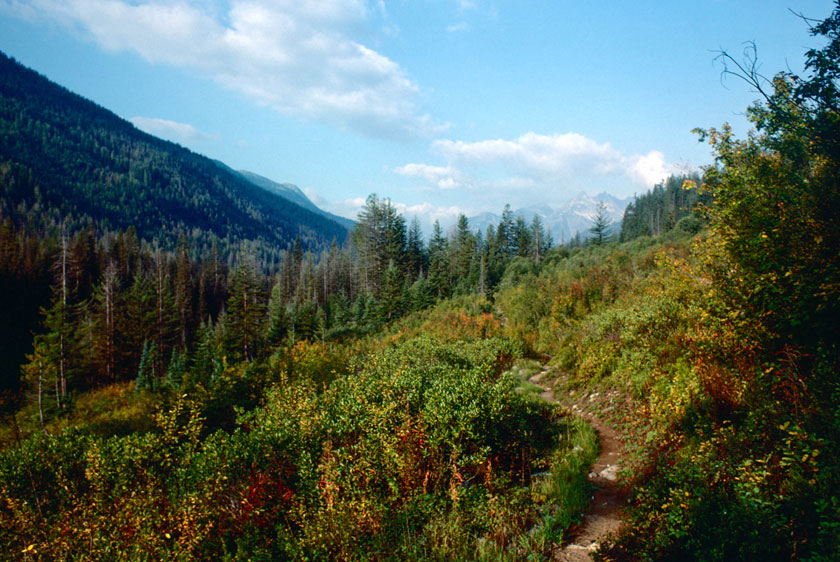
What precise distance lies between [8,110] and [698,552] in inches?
11945

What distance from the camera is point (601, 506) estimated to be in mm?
4664

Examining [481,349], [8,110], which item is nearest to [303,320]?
[481,349]

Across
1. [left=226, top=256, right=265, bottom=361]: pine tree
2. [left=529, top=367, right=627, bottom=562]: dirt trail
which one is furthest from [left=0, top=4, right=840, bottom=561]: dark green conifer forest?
[left=226, top=256, right=265, bottom=361]: pine tree

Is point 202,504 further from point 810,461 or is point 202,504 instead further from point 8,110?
point 8,110

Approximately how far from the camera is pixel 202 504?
4.00 meters

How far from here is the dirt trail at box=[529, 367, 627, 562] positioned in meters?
3.81

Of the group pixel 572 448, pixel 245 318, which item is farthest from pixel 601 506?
pixel 245 318

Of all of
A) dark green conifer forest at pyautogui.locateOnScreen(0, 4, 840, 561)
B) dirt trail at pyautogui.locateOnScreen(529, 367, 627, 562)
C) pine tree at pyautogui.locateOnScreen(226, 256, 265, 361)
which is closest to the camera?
dark green conifer forest at pyautogui.locateOnScreen(0, 4, 840, 561)

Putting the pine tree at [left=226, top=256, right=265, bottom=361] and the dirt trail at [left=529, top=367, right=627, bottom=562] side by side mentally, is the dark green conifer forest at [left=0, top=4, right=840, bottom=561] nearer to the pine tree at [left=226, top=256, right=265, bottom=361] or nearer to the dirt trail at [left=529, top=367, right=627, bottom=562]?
the dirt trail at [left=529, top=367, right=627, bottom=562]

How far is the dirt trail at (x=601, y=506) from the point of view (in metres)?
3.81

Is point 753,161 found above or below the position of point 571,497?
above

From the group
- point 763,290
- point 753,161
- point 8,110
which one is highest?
point 8,110

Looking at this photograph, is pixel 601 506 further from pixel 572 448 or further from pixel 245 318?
pixel 245 318

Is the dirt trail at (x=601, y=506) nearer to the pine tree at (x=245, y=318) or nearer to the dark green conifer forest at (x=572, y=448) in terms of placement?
the dark green conifer forest at (x=572, y=448)
